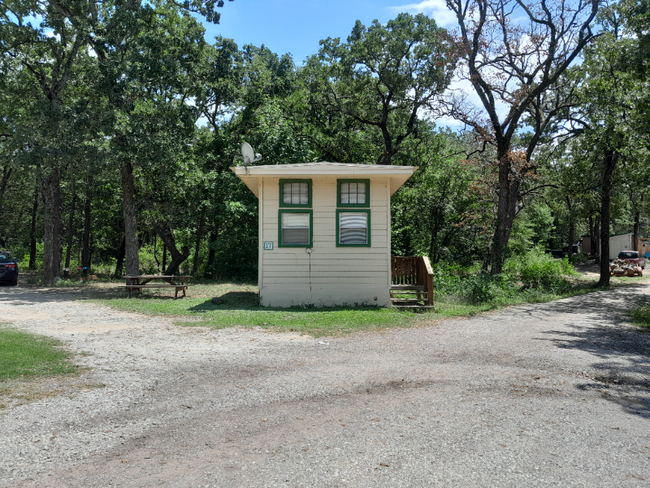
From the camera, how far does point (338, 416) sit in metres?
4.41

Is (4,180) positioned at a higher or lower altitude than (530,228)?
higher

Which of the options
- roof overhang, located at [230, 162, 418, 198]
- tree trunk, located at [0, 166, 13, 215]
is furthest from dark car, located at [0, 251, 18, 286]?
roof overhang, located at [230, 162, 418, 198]

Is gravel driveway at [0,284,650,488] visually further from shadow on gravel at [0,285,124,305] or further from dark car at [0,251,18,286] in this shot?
dark car at [0,251,18,286]

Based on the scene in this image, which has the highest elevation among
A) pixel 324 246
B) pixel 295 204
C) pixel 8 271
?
pixel 295 204

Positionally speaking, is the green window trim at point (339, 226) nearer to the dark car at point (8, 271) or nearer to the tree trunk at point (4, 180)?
the dark car at point (8, 271)

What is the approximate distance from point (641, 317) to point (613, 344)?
3.57 m

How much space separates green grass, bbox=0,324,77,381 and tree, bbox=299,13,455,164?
16.2m

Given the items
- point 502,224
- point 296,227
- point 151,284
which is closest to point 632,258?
point 502,224

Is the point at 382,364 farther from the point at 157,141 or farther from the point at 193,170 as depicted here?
the point at 193,170

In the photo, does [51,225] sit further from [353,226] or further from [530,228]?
[530,228]

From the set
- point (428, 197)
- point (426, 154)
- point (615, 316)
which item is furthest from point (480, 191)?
point (615, 316)

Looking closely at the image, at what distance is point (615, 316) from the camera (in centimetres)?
1140

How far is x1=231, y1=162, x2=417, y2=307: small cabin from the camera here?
12.0 metres

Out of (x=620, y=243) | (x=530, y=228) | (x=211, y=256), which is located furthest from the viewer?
(x=620, y=243)
